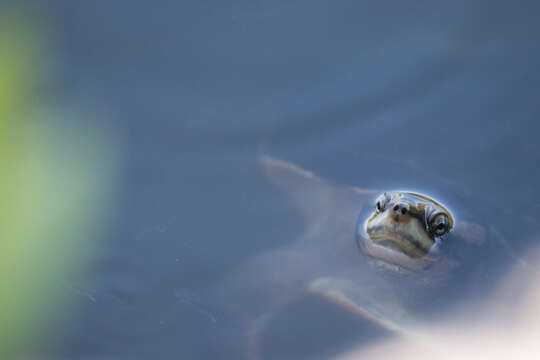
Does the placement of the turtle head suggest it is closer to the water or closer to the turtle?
the turtle

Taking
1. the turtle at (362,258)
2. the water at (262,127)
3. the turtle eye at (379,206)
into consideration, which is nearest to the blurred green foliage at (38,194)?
the water at (262,127)

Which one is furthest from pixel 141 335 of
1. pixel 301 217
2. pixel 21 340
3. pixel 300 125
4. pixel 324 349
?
pixel 300 125

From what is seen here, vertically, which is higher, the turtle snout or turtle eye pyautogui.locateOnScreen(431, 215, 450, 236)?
turtle eye pyautogui.locateOnScreen(431, 215, 450, 236)

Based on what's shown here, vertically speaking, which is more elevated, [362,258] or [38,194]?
[38,194]

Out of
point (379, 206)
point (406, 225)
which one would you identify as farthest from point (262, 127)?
point (406, 225)

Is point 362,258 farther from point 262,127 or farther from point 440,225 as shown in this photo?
point 262,127

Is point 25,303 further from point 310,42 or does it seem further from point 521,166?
point 521,166

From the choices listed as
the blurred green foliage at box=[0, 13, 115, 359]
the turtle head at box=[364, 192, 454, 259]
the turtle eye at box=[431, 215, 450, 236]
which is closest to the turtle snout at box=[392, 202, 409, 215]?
the turtle head at box=[364, 192, 454, 259]
